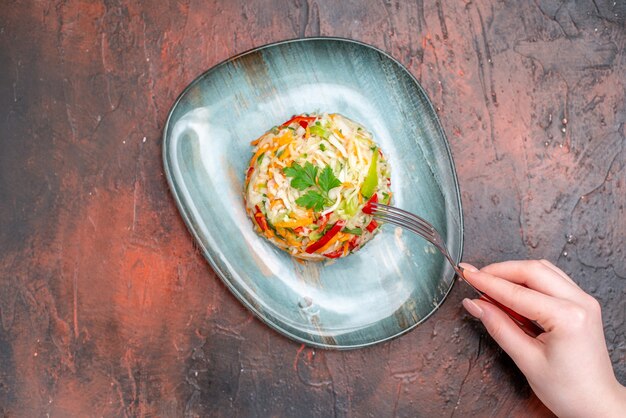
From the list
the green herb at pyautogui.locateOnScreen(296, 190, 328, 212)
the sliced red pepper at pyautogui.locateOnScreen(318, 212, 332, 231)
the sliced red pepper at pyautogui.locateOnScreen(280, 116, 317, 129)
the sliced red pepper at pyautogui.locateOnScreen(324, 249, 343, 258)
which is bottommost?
the sliced red pepper at pyautogui.locateOnScreen(324, 249, 343, 258)

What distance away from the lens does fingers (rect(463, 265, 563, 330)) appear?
2385 millimetres

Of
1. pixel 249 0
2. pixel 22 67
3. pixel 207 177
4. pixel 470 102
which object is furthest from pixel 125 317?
pixel 470 102

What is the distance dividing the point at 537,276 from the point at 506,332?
0.81 ft

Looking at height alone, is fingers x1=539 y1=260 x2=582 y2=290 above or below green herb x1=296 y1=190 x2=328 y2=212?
below

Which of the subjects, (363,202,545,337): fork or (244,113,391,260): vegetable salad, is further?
(363,202,545,337): fork

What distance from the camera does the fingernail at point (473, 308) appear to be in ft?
8.52

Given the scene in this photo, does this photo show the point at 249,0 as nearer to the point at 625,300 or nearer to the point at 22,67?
the point at 22,67

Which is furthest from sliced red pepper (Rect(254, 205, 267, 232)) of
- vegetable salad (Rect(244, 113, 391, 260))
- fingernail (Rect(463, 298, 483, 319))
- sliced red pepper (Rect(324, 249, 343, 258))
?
fingernail (Rect(463, 298, 483, 319))

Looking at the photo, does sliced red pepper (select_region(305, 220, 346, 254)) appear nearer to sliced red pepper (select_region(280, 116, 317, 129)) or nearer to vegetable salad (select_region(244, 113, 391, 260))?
vegetable salad (select_region(244, 113, 391, 260))

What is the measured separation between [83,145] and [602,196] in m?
2.23

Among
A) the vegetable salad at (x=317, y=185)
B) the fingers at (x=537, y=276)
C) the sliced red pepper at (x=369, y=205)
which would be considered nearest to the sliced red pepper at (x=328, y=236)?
the vegetable salad at (x=317, y=185)

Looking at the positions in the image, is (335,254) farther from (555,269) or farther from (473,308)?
(555,269)

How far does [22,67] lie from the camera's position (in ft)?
→ 9.29

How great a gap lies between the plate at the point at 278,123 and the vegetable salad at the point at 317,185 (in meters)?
0.15
